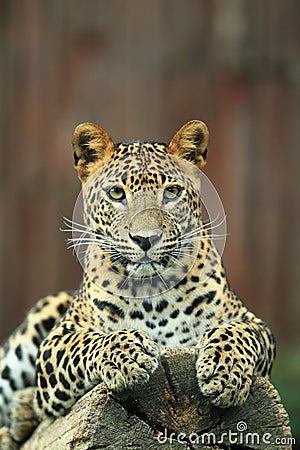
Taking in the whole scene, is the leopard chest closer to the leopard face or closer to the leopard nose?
the leopard face

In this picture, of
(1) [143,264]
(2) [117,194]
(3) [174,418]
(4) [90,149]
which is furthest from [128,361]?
(4) [90,149]

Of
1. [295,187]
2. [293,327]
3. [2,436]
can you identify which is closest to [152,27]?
[295,187]

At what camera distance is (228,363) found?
619 centimetres

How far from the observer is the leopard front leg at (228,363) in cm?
606

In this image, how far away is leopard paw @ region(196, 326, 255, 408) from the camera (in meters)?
6.06

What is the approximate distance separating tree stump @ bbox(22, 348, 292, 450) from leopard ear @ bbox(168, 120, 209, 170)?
1408mm

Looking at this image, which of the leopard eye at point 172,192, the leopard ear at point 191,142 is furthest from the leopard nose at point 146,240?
the leopard ear at point 191,142
